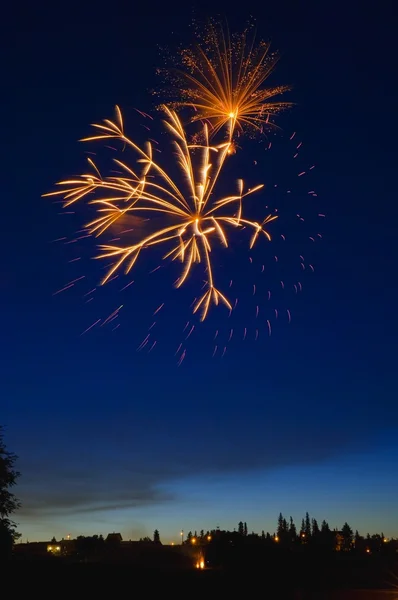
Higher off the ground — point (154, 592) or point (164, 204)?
point (164, 204)

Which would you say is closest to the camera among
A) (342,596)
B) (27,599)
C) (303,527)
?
(27,599)

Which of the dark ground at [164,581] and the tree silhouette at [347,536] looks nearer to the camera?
the dark ground at [164,581]

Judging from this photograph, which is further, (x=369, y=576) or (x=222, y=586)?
(x=369, y=576)

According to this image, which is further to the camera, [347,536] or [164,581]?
[347,536]

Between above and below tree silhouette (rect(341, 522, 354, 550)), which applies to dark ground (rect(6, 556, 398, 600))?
below

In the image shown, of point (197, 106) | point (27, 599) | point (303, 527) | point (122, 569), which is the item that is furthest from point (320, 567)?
point (303, 527)

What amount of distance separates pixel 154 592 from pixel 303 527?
7406 inches

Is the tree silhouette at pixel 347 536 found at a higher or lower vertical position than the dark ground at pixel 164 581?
higher

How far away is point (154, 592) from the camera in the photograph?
18.4m

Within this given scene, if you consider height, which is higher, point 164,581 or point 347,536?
point 347,536

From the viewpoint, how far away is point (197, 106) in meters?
18.4

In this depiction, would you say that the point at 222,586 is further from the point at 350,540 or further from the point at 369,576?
the point at 350,540

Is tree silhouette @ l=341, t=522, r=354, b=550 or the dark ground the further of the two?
tree silhouette @ l=341, t=522, r=354, b=550

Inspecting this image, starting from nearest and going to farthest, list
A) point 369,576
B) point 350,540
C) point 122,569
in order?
point 122,569
point 369,576
point 350,540
